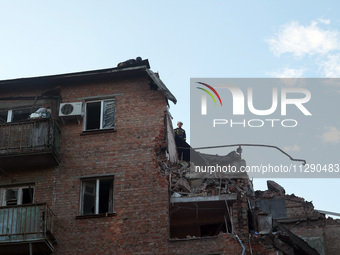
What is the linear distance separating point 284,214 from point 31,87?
10148mm

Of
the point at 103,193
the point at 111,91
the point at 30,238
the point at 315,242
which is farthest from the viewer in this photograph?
the point at 315,242

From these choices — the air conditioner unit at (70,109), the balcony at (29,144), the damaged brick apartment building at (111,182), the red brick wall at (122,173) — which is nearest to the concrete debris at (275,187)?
the damaged brick apartment building at (111,182)

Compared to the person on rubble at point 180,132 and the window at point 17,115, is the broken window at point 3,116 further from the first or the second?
the person on rubble at point 180,132

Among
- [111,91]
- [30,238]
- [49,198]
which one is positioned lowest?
[30,238]

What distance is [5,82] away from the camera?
790 inches

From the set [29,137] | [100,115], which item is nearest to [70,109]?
[100,115]

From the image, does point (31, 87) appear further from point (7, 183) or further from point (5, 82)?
point (7, 183)

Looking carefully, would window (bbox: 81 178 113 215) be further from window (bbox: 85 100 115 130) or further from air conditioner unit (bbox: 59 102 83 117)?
air conditioner unit (bbox: 59 102 83 117)

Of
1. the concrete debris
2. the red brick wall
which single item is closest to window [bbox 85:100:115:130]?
the red brick wall

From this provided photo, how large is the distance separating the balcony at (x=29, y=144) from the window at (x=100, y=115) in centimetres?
118

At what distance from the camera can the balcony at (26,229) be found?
656 inches

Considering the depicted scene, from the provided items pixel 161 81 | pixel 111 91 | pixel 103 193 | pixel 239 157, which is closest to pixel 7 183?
pixel 103 193

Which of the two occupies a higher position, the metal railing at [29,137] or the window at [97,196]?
the metal railing at [29,137]

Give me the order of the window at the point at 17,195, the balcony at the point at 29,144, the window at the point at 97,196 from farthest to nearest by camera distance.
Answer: the window at the point at 17,195
the balcony at the point at 29,144
the window at the point at 97,196
